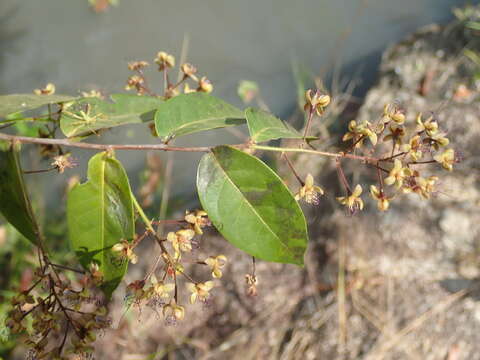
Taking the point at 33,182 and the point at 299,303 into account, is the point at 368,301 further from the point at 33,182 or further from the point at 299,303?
the point at 33,182

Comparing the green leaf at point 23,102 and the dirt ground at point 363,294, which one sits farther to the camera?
the dirt ground at point 363,294

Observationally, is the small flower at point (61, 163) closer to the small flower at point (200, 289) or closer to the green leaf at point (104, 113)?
the green leaf at point (104, 113)

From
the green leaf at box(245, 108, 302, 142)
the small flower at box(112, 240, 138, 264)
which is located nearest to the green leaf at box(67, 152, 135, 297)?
the small flower at box(112, 240, 138, 264)

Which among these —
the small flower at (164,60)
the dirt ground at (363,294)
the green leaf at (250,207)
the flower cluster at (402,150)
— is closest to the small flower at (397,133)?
the flower cluster at (402,150)

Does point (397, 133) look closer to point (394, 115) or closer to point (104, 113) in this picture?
point (394, 115)

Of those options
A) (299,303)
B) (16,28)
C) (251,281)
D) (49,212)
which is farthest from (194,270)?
(16,28)

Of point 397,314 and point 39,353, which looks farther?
point 397,314

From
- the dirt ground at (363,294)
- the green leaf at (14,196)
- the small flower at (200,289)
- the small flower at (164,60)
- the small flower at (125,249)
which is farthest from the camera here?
the dirt ground at (363,294)
